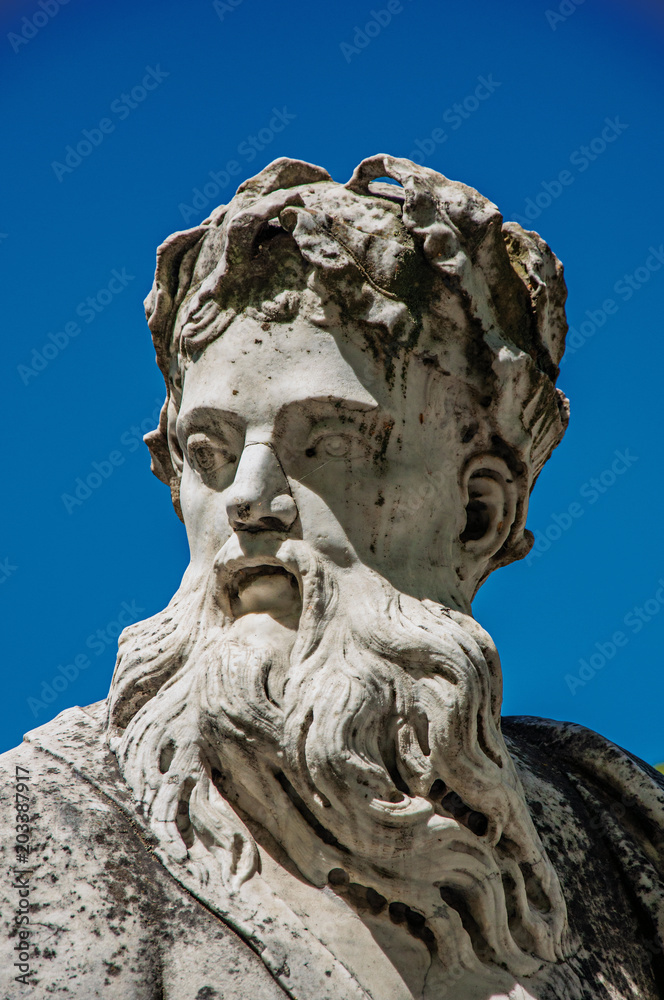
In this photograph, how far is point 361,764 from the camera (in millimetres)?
4059

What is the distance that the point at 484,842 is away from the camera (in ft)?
14.0

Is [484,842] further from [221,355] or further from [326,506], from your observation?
[221,355]

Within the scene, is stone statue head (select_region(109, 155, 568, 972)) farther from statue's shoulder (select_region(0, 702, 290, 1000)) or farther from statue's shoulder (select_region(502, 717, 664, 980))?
statue's shoulder (select_region(502, 717, 664, 980))

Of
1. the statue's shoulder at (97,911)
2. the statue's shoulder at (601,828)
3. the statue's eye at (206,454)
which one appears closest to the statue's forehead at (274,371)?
the statue's eye at (206,454)

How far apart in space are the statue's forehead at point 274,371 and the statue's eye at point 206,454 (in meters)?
0.12

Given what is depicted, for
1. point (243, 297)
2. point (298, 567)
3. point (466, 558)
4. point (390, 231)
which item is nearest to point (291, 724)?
point (298, 567)

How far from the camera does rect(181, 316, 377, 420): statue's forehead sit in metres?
4.53

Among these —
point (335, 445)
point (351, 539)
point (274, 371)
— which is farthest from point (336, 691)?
point (274, 371)

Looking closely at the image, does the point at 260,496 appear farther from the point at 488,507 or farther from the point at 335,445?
the point at 488,507

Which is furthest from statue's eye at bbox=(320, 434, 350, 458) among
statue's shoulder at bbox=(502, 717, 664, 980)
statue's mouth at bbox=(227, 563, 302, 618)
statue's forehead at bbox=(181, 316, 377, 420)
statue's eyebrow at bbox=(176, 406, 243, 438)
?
statue's shoulder at bbox=(502, 717, 664, 980)

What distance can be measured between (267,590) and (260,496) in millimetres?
Answer: 320

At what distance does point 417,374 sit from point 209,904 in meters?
2.00

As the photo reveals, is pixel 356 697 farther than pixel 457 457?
No

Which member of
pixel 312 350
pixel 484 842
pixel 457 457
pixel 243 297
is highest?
pixel 243 297
